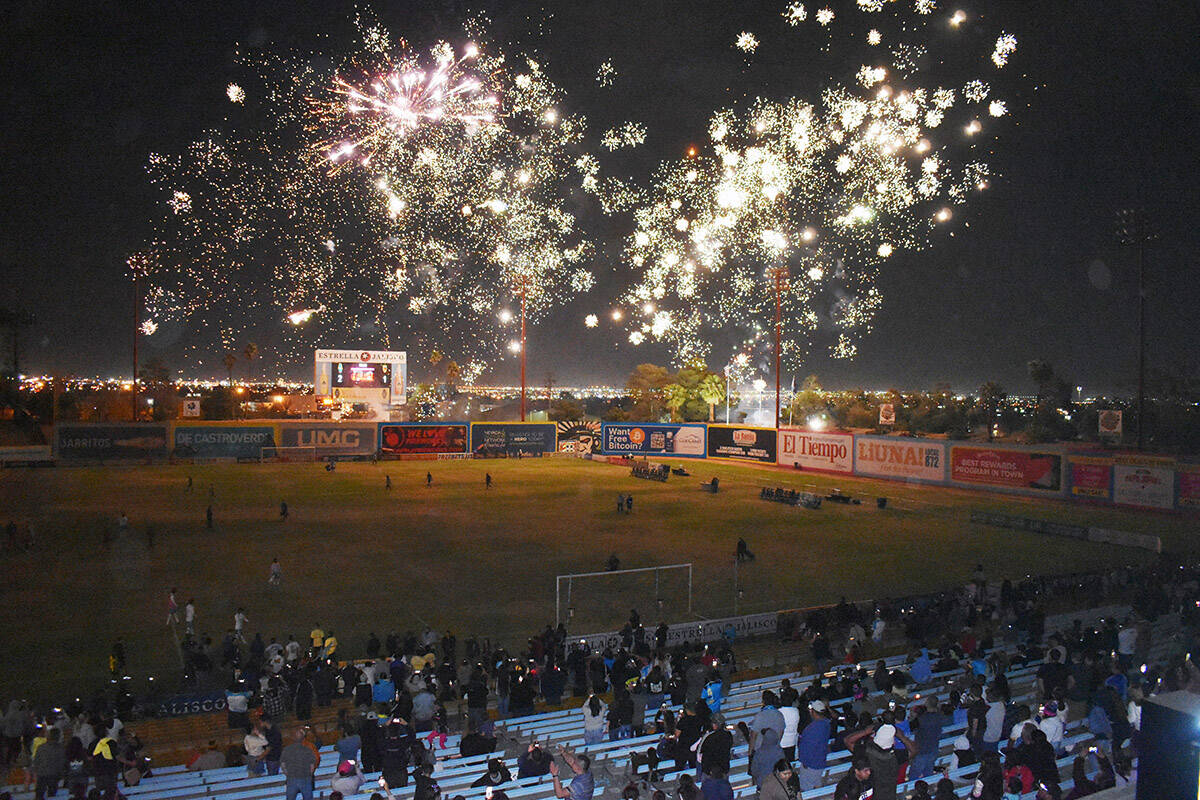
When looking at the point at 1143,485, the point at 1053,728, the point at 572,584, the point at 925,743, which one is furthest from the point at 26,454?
the point at 1143,485

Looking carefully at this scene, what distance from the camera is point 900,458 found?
53.0m

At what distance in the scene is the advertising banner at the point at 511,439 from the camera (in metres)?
69.4

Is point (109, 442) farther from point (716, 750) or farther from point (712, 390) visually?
point (716, 750)

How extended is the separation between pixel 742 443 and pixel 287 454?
129 feet

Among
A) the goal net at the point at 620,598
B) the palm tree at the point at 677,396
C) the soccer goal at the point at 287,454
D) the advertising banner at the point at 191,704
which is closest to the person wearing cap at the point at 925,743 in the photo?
the goal net at the point at 620,598

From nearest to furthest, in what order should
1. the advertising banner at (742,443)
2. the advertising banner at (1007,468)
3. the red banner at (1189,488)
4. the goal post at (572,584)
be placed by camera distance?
the goal post at (572,584), the red banner at (1189,488), the advertising banner at (1007,468), the advertising banner at (742,443)

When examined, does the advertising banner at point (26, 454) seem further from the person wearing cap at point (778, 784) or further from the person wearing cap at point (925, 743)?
the person wearing cap at point (925, 743)

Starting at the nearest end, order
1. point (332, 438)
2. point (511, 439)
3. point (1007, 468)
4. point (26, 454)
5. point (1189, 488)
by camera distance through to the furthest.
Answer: point (1189, 488) < point (1007, 468) < point (26, 454) < point (332, 438) < point (511, 439)

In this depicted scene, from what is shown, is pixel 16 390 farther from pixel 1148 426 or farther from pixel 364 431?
pixel 1148 426

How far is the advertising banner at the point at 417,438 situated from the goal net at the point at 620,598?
44.3m

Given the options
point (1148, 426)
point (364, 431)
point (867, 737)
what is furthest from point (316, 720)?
point (1148, 426)

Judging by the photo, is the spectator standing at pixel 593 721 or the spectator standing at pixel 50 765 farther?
the spectator standing at pixel 593 721

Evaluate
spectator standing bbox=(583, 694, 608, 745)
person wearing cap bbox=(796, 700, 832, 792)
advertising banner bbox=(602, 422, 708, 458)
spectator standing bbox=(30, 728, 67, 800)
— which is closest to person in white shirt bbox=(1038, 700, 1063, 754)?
person wearing cap bbox=(796, 700, 832, 792)

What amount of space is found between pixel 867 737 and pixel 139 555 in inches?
1103
